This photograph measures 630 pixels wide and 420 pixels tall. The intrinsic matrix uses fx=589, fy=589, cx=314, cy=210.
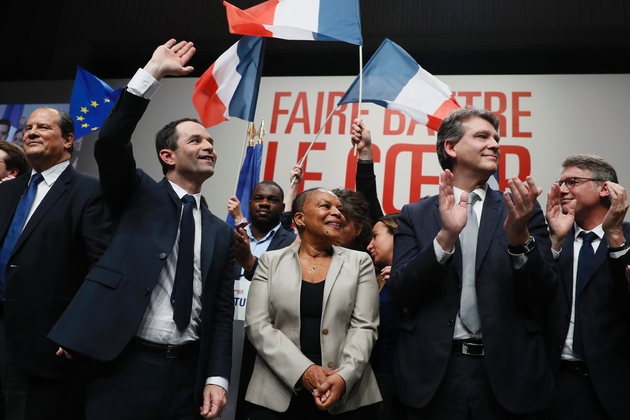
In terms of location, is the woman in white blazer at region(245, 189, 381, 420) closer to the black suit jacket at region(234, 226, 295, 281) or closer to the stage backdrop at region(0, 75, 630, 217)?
the black suit jacket at region(234, 226, 295, 281)

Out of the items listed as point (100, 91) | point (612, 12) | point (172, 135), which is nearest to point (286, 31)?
point (172, 135)

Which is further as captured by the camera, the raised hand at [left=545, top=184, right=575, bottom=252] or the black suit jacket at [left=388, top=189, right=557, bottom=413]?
the raised hand at [left=545, top=184, right=575, bottom=252]

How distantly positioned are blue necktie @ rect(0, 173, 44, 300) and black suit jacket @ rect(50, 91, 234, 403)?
523mm

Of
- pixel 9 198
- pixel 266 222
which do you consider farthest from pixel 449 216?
pixel 266 222

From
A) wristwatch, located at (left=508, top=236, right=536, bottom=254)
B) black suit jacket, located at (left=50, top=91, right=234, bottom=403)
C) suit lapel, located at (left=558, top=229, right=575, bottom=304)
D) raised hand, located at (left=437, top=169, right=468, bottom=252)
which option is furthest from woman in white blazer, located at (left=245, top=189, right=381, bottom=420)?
suit lapel, located at (left=558, top=229, right=575, bottom=304)

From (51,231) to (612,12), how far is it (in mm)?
5705

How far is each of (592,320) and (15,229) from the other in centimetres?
234

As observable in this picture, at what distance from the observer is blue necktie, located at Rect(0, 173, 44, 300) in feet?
7.89

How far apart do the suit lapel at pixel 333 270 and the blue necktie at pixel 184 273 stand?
508mm

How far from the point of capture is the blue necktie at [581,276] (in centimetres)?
225

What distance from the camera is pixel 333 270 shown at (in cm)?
233

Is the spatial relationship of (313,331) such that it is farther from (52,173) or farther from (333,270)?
(52,173)

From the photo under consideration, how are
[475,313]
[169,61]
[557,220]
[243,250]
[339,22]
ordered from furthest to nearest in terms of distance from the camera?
[339,22] → [243,250] → [557,220] → [169,61] → [475,313]

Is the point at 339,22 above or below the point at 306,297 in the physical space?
above
